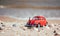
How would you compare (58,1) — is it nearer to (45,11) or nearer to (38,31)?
(45,11)

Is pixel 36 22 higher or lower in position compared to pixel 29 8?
lower

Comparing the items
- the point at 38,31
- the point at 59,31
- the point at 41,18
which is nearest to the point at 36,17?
the point at 41,18

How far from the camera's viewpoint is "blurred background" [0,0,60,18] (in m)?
1.54

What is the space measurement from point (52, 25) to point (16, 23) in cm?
39

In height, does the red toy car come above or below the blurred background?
below

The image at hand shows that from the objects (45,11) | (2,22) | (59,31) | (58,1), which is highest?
(58,1)

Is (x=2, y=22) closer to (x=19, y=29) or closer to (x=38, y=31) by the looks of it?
(x=19, y=29)

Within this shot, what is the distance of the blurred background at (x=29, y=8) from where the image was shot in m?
1.54

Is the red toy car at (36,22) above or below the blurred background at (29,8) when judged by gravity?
below

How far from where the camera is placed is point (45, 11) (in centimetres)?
160

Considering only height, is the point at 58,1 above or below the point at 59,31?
above

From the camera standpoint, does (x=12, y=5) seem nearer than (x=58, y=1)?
Yes

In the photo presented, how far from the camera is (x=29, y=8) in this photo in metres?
1.55

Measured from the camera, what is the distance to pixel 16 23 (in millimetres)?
1591
